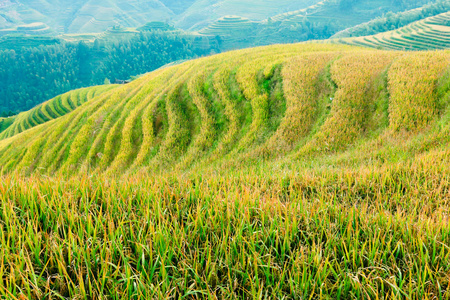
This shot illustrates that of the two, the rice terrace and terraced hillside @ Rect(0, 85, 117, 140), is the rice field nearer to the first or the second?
the rice terrace

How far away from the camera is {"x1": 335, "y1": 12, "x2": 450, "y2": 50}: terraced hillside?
116938 millimetres

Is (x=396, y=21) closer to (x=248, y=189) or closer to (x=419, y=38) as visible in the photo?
(x=419, y=38)

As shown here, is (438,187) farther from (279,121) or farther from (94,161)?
(94,161)

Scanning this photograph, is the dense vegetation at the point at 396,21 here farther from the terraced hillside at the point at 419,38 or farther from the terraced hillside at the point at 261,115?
the terraced hillside at the point at 261,115

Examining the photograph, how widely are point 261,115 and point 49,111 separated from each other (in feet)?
338

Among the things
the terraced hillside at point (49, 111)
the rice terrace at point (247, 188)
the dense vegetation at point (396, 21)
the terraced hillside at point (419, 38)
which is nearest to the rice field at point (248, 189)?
the rice terrace at point (247, 188)

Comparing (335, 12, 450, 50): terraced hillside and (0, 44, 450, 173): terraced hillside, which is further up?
(335, 12, 450, 50): terraced hillside

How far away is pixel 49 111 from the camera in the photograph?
305 ft

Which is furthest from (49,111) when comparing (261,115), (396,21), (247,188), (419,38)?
(396,21)

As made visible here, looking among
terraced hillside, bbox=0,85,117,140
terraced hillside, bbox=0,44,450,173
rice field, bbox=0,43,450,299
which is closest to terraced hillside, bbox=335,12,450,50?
terraced hillside, bbox=0,44,450,173

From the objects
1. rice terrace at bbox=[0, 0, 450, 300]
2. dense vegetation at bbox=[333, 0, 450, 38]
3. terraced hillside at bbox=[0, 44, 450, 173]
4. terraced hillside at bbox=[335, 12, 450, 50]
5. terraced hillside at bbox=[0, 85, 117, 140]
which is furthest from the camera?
dense vegetation at bbox=[333, 0, 450, 38]

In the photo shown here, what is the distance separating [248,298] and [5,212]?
8.53 ft

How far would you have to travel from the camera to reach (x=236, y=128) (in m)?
14.7

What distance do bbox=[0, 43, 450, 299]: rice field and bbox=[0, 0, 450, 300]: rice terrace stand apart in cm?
3
